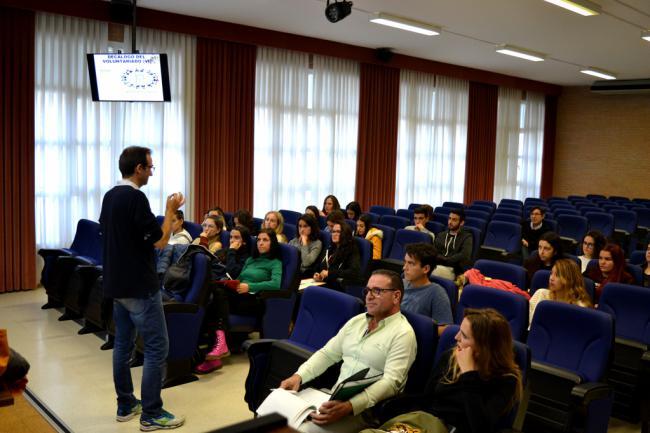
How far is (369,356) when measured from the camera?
320cm

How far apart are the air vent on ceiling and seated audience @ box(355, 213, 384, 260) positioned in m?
10.5

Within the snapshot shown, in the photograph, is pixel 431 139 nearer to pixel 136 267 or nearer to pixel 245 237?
pixel 245 237

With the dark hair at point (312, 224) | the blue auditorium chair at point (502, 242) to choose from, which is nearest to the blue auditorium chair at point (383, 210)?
the blue auditorium chair at point (502, 242)

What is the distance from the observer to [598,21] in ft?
29.2

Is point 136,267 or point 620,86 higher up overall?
point 620,86

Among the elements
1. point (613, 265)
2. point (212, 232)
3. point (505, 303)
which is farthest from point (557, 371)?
point (212, 232)

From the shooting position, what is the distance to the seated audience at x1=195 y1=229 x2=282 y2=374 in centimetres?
505

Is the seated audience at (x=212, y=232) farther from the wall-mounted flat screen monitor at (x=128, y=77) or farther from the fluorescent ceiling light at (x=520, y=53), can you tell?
the fluorescent ceiling light at (x=520, y=53)

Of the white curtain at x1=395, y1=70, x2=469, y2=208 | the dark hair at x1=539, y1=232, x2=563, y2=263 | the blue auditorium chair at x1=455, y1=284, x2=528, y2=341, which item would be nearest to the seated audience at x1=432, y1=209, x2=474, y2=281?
the dark hair at x1=539, y1=232, x2=563, y2=263

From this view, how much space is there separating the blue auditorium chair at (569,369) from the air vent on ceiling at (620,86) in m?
13.0

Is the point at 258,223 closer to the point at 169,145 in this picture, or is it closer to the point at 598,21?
the point at 169,145

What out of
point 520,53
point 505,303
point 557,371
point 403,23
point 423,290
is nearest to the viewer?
point 557,371

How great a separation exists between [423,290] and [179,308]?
176cm

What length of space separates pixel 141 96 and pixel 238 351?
331cm
